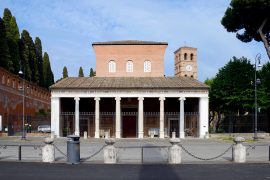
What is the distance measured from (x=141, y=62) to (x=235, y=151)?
1221 inches

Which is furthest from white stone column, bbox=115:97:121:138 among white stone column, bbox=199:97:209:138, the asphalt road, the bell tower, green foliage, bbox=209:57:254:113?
the bell tower

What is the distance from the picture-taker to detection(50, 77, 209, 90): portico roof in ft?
134

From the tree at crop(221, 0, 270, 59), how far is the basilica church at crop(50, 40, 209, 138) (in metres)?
7.02

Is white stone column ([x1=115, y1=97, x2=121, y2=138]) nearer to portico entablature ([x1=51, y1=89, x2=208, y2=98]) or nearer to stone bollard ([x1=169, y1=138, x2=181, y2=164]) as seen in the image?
portico entablature ([x1=51, y1=89, x2=208, y2=98])

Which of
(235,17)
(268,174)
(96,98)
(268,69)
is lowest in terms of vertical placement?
(268,174)

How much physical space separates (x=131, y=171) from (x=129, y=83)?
2887 cm

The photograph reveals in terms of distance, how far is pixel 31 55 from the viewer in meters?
70.6

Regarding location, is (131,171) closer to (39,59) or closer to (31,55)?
(31,55)

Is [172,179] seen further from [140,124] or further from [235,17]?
[140,124]

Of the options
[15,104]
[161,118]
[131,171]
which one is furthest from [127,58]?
[131,171]

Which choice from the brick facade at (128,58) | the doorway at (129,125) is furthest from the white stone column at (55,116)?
the brick facade at (128,58)

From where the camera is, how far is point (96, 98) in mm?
41062

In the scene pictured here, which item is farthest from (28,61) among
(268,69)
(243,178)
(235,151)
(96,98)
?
(243,178)

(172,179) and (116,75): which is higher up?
(116,75)
